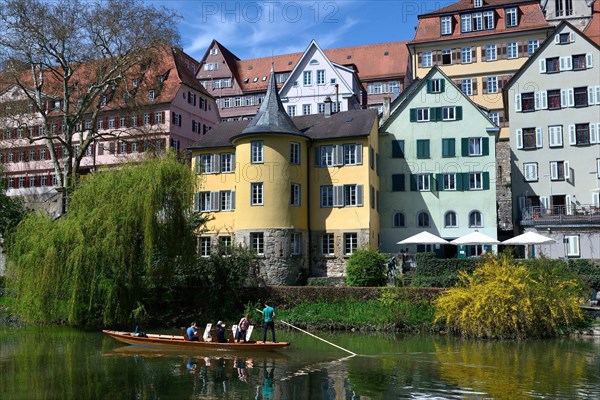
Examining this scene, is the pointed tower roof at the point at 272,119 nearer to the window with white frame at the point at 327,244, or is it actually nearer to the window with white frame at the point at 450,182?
the window with white frame at the point at 327,244

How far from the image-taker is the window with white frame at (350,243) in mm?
41812

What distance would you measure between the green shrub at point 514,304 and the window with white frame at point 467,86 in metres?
33.3

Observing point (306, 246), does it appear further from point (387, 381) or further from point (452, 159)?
point (387, 381)

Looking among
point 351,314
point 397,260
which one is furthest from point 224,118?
point 351,314

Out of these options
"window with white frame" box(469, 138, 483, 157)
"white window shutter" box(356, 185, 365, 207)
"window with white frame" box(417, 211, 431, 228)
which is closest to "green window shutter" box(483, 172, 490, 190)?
"window with white frame" box(469, 138, 483, 157)

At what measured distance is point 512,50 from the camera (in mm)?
60250

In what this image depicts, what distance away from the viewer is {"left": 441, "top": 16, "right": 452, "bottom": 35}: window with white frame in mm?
62531

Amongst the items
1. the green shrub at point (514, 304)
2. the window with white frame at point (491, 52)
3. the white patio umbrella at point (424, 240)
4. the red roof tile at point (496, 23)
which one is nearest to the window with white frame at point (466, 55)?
the red roof tile at point (496, 23)

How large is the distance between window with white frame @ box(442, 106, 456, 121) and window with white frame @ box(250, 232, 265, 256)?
15.9 meters

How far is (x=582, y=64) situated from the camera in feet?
157

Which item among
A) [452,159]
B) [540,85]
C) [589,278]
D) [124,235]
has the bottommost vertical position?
[589,278]

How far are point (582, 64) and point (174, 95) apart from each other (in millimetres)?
37304

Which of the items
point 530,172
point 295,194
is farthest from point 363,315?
point 530,172

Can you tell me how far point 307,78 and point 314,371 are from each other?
164ft
